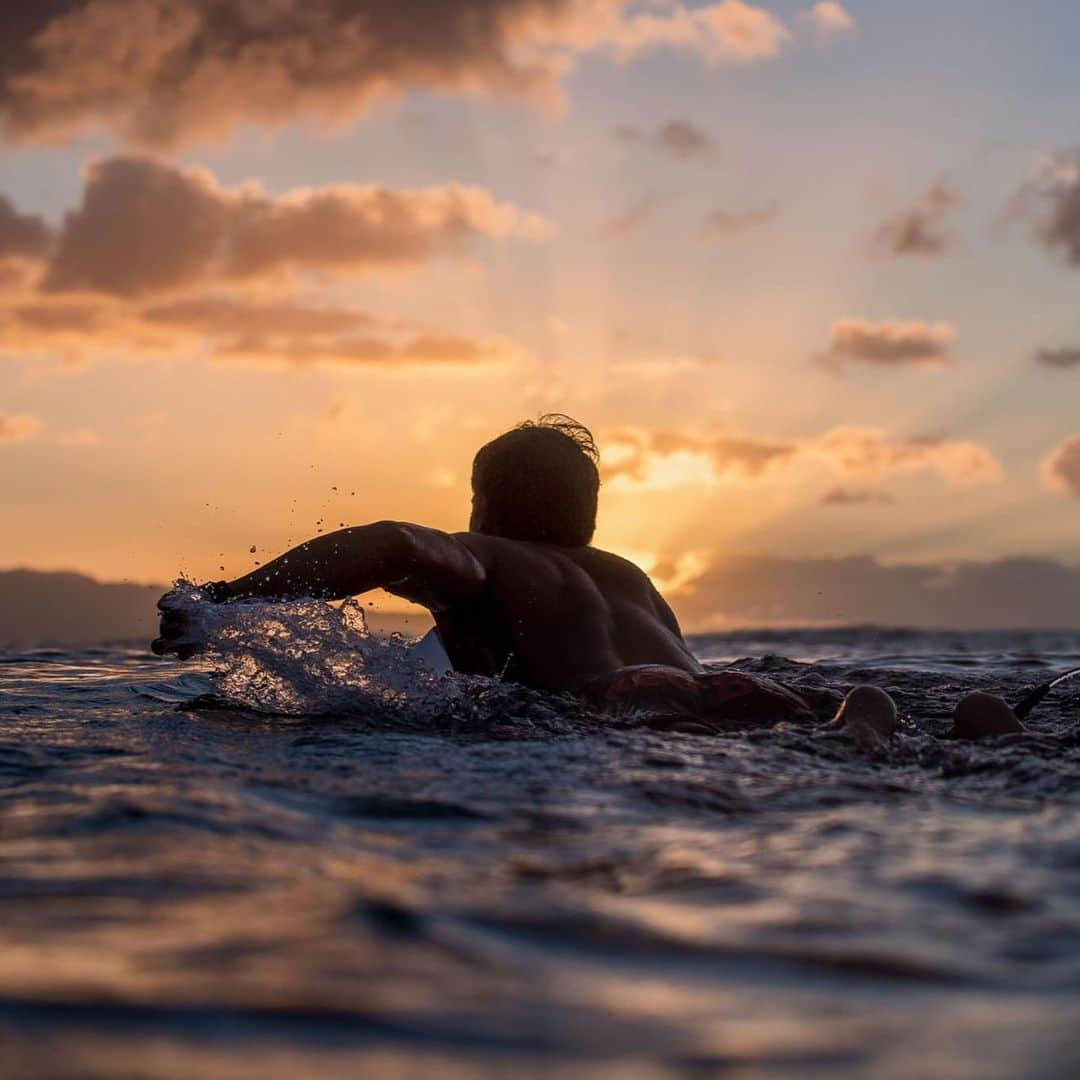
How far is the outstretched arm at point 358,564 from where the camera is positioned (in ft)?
14.2

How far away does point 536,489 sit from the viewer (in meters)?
5.19

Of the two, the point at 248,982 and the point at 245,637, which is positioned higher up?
the point at 245,637

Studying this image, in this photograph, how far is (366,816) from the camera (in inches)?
110

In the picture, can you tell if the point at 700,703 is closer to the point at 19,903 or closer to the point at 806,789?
the point at 806,789

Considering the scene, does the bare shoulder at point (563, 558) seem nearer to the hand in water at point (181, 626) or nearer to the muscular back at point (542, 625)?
the muscular back at point (542, 625)

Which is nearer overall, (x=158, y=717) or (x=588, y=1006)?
(x=588, y=1006)

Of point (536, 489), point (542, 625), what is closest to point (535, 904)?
point (542, 625)

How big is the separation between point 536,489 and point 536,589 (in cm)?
61

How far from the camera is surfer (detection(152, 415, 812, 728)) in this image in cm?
436

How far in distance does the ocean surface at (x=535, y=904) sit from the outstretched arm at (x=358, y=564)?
565 mm

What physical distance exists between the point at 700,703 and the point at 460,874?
223 cm

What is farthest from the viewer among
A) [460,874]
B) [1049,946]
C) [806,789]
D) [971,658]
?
[971,658]

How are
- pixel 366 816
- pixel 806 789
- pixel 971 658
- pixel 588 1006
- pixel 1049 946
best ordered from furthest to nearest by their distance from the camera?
pixel 971 658, pixel 806 789, pixel 366 816, pixel 1049 946, pixel 588 1006

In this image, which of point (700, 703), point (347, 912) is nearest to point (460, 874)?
point (347, 912)
